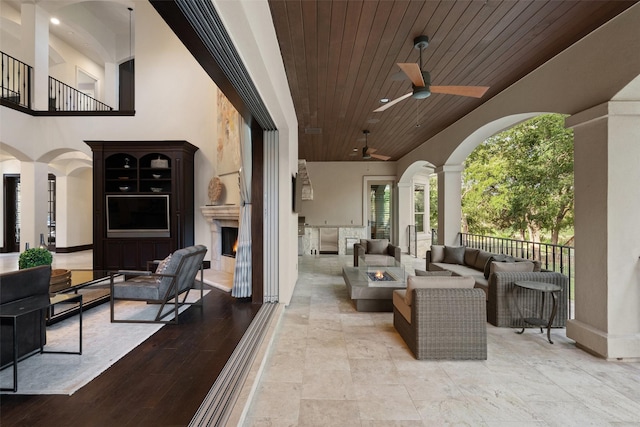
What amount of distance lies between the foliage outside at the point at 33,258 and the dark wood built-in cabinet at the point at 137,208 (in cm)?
300

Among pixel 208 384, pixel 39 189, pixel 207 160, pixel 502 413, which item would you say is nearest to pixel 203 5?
pixel 208 384

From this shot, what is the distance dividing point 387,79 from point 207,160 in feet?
16.0

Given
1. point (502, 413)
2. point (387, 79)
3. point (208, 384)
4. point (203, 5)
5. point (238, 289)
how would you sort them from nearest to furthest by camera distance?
point (203, 5) → point (502, 413) → point (208, 384) → point (387, 79) → point (238, 289)

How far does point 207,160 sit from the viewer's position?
7168 mm

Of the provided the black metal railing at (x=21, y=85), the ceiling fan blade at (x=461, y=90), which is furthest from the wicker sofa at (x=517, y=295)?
the black metal railing at (x=21, y=85)

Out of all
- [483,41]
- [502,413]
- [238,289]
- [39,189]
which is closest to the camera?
[502,413]

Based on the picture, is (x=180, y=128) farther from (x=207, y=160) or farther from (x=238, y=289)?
(x=238, y=289)

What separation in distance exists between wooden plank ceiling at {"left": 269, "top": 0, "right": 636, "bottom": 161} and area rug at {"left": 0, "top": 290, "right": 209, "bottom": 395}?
3322mm

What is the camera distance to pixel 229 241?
6.25 meters

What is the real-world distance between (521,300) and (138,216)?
23.6ft

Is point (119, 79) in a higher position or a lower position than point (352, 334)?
higher

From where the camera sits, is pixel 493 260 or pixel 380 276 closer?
pixel 493 260

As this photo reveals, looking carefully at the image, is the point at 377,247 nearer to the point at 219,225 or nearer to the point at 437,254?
the point at 437,254

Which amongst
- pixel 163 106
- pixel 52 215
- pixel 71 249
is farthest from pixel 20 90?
pixel 71 249
